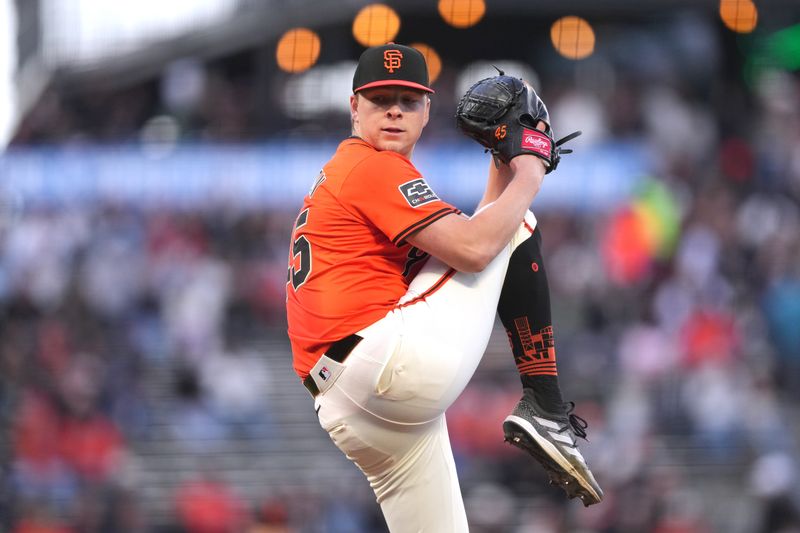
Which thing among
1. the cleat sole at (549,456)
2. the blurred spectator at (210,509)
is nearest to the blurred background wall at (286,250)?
the blurred spectator at (210,509)

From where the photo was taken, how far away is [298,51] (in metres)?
16.3

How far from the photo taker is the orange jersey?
3904 mm

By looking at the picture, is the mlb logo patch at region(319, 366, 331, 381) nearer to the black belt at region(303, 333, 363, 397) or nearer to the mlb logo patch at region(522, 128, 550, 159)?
the black belt at region(303, 333, 363, 397)

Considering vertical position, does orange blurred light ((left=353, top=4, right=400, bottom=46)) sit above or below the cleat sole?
below

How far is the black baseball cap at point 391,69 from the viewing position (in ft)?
13.1

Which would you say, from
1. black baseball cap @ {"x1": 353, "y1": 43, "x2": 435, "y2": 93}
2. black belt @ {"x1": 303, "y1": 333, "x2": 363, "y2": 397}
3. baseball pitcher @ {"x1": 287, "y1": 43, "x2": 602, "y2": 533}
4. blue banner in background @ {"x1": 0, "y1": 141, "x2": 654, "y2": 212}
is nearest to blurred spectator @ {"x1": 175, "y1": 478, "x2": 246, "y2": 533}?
blue banner in background @ {"x1": 0, "y1": 141, "x2": 654, "y2": 212}

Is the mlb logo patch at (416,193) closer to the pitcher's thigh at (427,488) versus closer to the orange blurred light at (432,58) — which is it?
the pitcher's thigh at (427,488)

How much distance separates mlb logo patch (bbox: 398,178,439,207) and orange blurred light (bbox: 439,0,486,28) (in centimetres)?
1209

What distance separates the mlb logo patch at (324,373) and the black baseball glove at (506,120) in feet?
3.04

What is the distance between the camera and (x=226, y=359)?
469 inches

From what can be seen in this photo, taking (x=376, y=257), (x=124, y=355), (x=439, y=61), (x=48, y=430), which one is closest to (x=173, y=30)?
(x=439, y=61)

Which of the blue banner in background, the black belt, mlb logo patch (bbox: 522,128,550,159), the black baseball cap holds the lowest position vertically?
the blue banner in background

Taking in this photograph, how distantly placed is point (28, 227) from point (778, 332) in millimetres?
8365

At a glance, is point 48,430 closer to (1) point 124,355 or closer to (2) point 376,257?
(1) point 124,355
